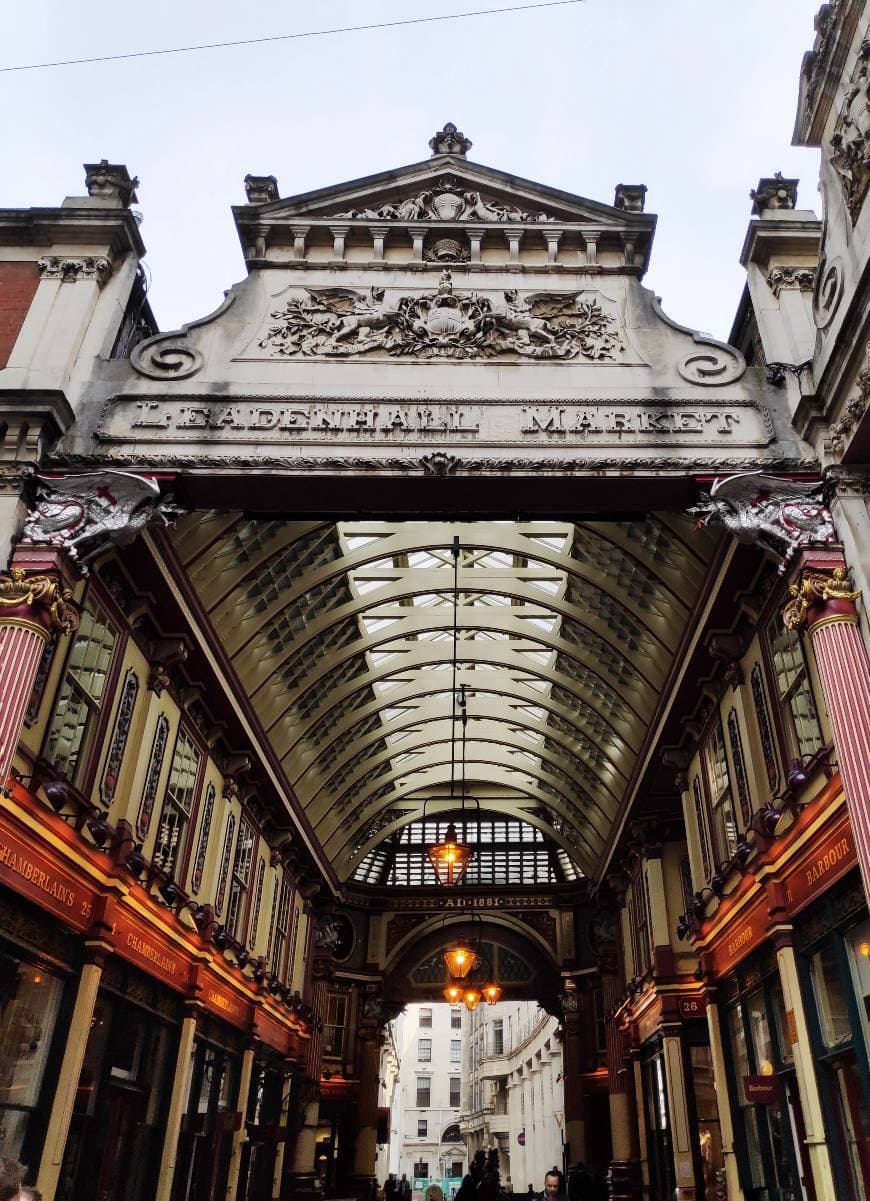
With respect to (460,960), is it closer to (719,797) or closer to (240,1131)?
(240,1131)

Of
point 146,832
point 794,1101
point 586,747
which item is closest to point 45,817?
point 146,832

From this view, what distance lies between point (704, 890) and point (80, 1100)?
9472mm

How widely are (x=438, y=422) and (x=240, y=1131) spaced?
13.7 meters

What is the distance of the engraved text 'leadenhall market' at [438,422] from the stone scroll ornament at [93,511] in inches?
32.1

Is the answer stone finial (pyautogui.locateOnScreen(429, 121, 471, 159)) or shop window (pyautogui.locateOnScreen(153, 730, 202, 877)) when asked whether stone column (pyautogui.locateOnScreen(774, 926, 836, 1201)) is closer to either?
shop window (pyautogui.locateOnScreen(153, 730, 202, 877))

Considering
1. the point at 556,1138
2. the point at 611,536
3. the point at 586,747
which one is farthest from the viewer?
the point at 556,1138

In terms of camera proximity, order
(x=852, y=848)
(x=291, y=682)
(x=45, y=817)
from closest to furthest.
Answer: (x=852, y=848), (x=45, y=817), (x=291, y=682)

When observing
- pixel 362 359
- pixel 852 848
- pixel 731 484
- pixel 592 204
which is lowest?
pixel 852 848

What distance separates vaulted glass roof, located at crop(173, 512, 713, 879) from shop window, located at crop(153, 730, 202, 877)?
1.79 meters

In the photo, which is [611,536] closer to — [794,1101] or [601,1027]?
[794,1101]

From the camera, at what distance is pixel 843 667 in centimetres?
855

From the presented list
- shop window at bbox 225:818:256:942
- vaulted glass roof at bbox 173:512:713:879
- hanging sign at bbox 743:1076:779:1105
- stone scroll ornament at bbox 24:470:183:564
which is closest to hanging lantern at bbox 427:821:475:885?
shop window at bbox 225:818:256:942

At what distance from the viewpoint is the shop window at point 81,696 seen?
1048 cm

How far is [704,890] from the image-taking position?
15.0 meters
